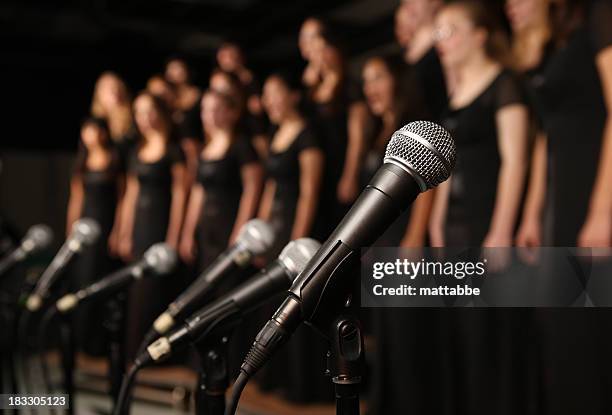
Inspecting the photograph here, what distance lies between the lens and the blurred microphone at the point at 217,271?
3.71 feet

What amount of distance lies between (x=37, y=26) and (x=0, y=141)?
882 mm

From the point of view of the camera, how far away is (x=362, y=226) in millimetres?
748

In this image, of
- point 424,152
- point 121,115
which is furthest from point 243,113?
point 424,152

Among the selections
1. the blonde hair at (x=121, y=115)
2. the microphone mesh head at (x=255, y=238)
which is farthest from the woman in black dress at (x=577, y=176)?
the blonde hair at (x=121, y=115)

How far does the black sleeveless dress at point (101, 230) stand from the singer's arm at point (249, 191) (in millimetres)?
1138

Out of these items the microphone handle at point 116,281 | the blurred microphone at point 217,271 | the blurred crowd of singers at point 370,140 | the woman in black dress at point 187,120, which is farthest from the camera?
the woman in black dress at point 187,120

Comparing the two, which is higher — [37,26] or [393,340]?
[37,26]

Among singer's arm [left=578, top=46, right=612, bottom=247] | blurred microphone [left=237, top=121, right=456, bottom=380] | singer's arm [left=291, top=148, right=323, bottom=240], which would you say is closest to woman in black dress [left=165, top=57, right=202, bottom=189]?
singer's arm [left=291, top=148, right=323, bottom=240]

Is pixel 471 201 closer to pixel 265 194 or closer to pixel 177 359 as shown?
pixel 265 194

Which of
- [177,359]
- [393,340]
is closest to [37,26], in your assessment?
[177,359]

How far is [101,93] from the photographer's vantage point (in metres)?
4.16

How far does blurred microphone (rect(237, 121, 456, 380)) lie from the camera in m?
0.75

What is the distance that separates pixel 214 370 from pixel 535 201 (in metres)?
1.23

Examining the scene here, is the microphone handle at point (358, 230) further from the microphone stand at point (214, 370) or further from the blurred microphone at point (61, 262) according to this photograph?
the blurred microphone at point (61, 262)
